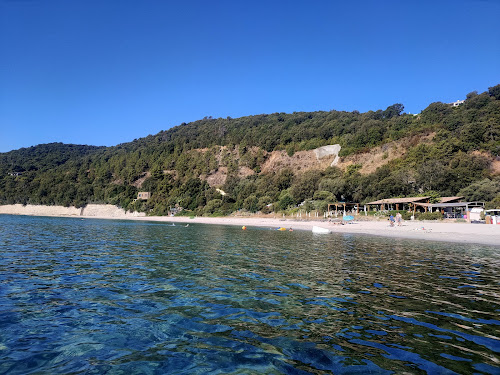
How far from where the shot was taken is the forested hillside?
60031 mm

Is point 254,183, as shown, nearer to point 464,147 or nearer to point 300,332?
point 464,147

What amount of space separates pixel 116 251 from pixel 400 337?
52.2 feet

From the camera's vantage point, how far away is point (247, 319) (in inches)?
266

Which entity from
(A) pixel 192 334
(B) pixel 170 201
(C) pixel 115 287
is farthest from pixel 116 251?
(B) pixel 170 201

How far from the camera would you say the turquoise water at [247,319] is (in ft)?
15.6

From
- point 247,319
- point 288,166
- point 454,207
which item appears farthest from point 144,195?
point 247,319

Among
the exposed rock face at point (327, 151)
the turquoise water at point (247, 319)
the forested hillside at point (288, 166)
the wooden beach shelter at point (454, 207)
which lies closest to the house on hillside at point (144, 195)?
the forested hillside at point (288, 166)

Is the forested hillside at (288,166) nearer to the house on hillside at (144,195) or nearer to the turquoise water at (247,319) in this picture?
the house on hillside at (144,195)

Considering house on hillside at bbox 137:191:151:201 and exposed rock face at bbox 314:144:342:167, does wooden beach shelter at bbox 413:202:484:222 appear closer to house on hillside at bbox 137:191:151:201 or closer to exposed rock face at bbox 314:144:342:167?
exposed rock face at bbox 314:144:342:167

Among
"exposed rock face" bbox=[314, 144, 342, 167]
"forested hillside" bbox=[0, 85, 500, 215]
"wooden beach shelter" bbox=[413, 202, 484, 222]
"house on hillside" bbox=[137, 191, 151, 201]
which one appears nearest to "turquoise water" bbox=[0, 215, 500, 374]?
"wooden beach shelter" bbox=[413, 202, 484, 222]

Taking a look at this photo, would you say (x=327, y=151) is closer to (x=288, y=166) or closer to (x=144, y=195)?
(x=288, y=166)

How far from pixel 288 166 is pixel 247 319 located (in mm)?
84992

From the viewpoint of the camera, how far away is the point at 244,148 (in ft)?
341

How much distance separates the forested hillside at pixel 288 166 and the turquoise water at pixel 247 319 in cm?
4398
